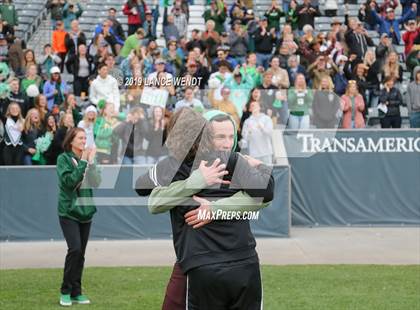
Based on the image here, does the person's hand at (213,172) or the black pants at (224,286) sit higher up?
the person's hand at (213,172)

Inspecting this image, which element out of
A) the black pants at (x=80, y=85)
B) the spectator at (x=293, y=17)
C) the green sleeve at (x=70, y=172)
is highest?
the spectator at (x=293, y=17)

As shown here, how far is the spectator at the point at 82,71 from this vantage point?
18000 millimetres

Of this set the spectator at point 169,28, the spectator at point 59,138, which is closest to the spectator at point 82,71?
the spectator at point 169,28

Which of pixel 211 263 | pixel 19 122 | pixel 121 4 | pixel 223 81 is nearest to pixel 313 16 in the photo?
→ pixel 121 4

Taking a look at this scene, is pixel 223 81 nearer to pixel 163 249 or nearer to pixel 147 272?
pixel 163 249

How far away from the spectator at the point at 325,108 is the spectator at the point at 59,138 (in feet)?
13.4

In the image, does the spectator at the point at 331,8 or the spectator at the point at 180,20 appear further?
the spectator at the point at 331,8

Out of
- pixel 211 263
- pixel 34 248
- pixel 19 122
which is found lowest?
pixel 34 248

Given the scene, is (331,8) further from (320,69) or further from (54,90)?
(54,90)

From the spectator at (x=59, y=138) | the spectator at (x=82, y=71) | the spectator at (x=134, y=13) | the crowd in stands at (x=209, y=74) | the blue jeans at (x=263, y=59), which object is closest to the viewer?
the crowd in stands at (x=209, y=74)

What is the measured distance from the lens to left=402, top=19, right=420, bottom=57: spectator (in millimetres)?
20953

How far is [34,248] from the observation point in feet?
44.8

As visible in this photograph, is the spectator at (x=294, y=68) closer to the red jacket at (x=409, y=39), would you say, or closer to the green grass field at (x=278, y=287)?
the red jacket at (x=409, y=39)

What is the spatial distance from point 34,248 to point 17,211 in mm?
863
